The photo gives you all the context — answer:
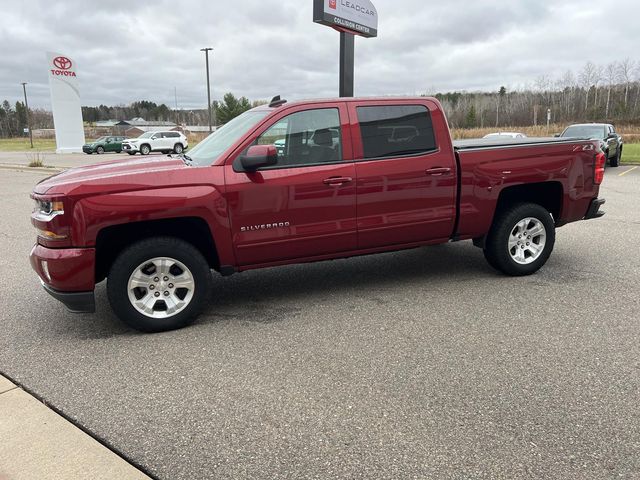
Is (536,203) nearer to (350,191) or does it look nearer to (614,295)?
(614,295)

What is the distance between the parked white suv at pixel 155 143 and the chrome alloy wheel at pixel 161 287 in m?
35.0

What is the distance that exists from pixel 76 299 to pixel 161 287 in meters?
0.65

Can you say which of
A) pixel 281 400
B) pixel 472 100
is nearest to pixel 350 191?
pixel 281 400

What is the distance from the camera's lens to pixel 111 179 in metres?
4.02

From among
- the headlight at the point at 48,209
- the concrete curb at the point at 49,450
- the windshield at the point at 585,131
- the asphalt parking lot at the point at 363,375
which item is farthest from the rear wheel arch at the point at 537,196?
the windshield at the point at 585,131

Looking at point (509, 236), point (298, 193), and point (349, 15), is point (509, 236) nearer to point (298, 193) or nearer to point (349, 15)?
point (298, 193)

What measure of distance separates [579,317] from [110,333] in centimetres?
399

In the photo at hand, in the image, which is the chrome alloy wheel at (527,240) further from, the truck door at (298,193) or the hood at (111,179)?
the hood at (111,179)

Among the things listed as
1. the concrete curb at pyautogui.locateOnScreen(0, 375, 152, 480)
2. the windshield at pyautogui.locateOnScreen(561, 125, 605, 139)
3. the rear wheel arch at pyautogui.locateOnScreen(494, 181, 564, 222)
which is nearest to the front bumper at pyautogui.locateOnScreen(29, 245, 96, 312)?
the concrete curb at pyautogui.locateOnScreen(0, 375, 152, 480)

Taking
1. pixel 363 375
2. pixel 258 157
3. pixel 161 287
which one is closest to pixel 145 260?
pixel 161 287

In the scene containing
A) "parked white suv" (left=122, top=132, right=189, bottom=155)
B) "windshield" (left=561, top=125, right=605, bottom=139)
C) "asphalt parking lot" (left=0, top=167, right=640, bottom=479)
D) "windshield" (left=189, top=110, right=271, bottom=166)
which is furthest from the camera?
"parked white suv" (left=122, top=132, right=189, bottom=155)

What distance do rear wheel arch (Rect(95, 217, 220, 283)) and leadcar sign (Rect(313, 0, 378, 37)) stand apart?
10.6 metres

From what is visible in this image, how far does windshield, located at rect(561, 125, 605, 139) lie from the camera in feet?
59.6

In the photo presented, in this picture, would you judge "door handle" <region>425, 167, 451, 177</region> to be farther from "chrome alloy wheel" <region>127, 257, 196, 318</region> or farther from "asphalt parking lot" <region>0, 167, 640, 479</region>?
"chrome alloy wheel" <region>127, 257, 196, 318</region>
